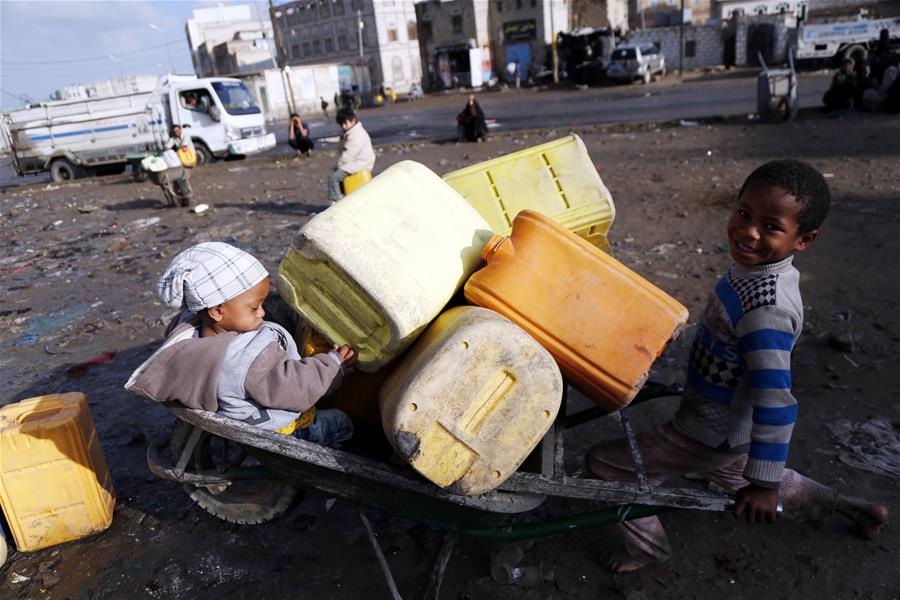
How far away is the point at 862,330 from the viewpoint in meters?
4.12

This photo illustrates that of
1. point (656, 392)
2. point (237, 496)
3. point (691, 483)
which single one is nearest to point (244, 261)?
point (237, 496)

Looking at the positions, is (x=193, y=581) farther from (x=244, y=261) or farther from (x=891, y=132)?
(x=891, y=132)

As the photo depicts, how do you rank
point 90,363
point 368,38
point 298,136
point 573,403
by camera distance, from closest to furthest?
point 573,403, point 90,363, point 298,136, point 368,38

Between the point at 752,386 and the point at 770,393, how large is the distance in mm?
58

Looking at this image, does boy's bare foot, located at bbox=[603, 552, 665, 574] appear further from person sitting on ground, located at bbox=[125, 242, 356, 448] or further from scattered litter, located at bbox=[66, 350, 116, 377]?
scattered litter, located at bbox=[66, 350, 116, 377]

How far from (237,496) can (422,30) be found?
50312 mm

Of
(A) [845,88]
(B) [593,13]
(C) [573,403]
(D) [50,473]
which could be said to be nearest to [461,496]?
(C) [573,403]

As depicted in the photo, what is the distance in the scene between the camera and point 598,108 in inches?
794

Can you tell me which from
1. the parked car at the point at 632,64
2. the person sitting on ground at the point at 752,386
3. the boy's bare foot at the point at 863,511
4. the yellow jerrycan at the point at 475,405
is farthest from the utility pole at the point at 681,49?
the yellow jerrycan at the point at 475,405

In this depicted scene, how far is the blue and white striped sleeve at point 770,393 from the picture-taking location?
1805 mm

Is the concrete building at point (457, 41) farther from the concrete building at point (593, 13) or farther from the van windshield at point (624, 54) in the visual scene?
the van windshield at point (624, 54)

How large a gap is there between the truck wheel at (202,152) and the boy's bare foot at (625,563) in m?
17.6

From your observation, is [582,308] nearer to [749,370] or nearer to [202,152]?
[749,370]

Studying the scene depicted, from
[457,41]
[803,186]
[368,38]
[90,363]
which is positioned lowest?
[90,363]
